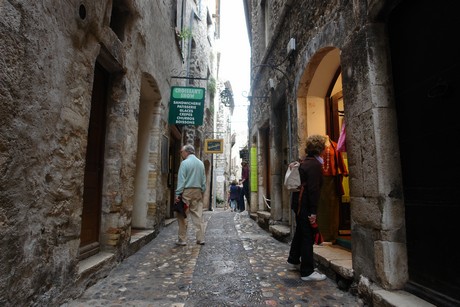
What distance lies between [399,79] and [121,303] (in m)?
2.79

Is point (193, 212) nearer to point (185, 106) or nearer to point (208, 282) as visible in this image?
point (208, 282)

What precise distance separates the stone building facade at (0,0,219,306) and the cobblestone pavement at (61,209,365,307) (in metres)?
0.26

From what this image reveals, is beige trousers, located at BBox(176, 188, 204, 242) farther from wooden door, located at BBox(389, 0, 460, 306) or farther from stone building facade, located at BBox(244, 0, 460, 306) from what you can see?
wooden door, located at BBox(389, 0, 460, 306)

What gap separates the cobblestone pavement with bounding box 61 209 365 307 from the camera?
2.39 metres

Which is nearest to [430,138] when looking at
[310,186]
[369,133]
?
[369,133]

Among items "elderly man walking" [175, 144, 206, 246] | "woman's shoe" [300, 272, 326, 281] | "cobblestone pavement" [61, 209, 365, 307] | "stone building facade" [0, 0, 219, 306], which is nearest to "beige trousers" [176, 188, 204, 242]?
"elderly man walking" [175, 144, 206, 246]

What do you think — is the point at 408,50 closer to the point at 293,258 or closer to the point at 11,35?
the point at 293,258

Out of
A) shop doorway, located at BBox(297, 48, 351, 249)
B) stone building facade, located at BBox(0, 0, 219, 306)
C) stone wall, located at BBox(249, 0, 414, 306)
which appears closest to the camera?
stone building facade, located at BBox(0, 0, 219, 306)

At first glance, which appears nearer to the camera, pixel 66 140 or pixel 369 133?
pixel 66 140

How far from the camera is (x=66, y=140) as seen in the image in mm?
2377

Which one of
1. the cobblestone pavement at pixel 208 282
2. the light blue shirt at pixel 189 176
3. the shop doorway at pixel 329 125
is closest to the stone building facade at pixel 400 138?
the cobblestone pavement at pixel 208 282

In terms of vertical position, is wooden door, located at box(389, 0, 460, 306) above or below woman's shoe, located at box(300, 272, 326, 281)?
above

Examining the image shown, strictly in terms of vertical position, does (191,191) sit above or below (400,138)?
below

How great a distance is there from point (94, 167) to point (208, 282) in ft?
5.69
